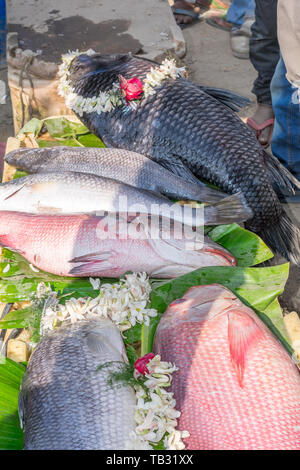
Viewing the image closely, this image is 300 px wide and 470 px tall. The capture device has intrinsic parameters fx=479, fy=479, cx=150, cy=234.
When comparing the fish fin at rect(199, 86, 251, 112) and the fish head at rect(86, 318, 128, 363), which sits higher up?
the fish fin at rect(199, 86, 251, 112)

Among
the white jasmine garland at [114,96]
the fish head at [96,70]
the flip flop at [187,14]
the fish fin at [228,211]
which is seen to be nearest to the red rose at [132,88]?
the white jasmine garland at [114,96]

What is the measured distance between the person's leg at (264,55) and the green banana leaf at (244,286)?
2848 millimetres

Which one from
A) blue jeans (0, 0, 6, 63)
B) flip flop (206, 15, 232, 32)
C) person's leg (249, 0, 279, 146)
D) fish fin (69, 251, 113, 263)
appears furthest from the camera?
flip flop (206, 15, 232, 32)

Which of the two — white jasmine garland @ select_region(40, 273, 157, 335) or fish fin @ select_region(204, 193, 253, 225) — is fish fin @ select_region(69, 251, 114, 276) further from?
fish fin @ select_region(204, 193, 253, 225)

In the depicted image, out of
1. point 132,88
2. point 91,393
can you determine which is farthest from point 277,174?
point 91,393

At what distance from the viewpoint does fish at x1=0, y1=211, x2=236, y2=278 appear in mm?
2051

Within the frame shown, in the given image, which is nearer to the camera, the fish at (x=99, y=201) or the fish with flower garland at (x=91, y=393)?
the fish with flower garland at (x=91, y=393)

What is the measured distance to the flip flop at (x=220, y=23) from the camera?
274 inches

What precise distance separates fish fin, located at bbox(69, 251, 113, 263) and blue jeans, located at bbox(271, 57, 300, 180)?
2064mm

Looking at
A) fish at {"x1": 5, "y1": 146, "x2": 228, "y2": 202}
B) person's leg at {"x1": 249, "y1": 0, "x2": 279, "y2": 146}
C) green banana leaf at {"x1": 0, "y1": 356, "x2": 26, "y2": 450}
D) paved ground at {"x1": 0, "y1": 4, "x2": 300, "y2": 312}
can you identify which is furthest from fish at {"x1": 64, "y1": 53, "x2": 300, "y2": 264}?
paved ground at {"x1": 0, "y1": 4, "x2": 300, "y2": 312}

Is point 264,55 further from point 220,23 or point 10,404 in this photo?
point 10,404

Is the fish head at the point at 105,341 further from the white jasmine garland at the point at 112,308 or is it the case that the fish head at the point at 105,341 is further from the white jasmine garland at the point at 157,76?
the white jasmine garland at the point at 157,76
